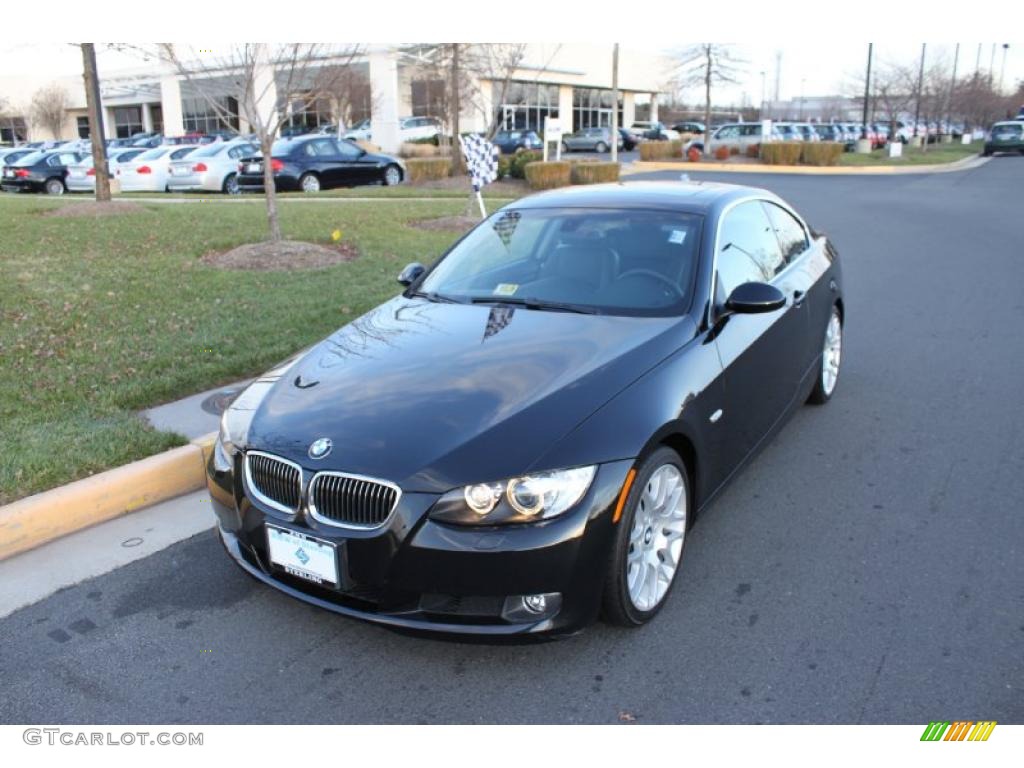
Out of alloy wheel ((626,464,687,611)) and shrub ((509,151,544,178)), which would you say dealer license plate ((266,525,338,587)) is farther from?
shrub ((509,151,544,178))

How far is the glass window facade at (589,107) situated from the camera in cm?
6156

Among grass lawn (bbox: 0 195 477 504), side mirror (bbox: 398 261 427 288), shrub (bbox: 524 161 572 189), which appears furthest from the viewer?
shrub (bbox: 524 161 572 189)

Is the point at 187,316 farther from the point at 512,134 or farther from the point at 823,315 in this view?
the point at 512,134

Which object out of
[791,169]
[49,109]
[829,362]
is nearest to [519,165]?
[791,169]

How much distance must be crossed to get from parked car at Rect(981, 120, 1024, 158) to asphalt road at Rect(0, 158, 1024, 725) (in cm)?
4197

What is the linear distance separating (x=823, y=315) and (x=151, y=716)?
4.37 meters

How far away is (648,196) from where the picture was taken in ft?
15.6

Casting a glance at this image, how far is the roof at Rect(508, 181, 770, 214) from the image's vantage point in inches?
180

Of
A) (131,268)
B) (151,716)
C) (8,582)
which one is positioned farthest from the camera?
(131,268)

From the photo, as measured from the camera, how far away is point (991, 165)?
33.7 meters

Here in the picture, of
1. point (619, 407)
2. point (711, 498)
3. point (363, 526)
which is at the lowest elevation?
point (711, 498)

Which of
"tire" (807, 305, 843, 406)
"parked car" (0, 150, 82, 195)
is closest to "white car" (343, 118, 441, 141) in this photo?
"parked car" (0, 150, 82, 195)

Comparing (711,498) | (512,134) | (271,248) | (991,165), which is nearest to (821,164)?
(991,165)

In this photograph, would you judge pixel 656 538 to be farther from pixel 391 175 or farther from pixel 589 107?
pixel 589 107
